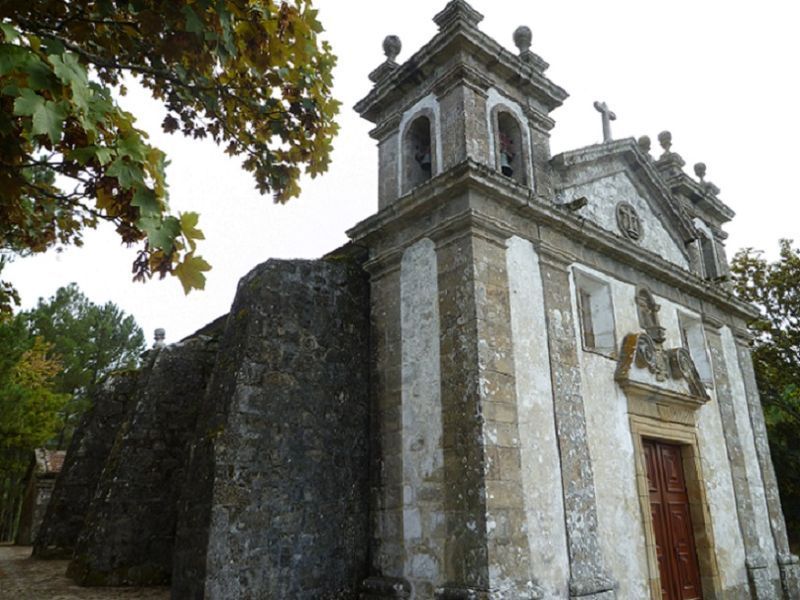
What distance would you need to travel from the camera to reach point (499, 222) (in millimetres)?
7047

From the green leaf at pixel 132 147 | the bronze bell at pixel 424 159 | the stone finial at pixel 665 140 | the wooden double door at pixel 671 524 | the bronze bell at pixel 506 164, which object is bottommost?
the wooden double door at pixel 671 524

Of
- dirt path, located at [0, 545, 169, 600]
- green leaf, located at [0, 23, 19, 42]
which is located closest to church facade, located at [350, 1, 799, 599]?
dirt path, located at [0, 545, 169, 600]

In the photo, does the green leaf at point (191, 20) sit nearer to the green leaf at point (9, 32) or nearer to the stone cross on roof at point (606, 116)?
the green leaf at point (9, 32)

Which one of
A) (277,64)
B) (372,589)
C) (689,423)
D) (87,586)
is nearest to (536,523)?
(372,589)

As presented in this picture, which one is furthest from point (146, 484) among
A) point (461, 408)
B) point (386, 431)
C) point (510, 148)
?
point (510, 148)

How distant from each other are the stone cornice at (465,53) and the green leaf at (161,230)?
20.3 ft

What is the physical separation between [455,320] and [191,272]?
14.2ft

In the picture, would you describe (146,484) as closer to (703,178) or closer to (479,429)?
(479,429)

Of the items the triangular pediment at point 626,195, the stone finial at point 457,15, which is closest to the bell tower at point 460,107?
the stone finial at point 457,15

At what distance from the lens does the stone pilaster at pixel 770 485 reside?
952 cm

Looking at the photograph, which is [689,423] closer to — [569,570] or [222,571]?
[569,570]

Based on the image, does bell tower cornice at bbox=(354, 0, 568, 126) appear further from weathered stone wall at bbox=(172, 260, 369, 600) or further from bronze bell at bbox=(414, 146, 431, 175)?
weathered stone wall at bbox=(172, 260, 369, 600)

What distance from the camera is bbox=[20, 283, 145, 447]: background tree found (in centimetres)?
2566

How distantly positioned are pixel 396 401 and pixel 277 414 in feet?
4.45
